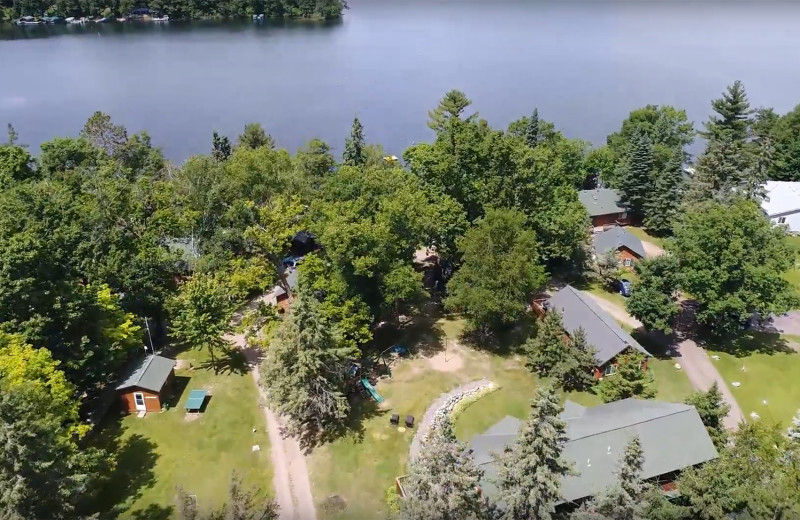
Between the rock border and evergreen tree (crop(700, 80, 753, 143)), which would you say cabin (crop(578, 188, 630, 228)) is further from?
the rock border

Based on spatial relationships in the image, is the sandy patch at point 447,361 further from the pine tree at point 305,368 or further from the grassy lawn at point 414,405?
the pine tree at point 305,368

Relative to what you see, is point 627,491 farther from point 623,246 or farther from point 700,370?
point 623,246

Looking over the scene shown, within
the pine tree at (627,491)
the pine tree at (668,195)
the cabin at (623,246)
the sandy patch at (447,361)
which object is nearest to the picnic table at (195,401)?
the sandy patch at (447,361)

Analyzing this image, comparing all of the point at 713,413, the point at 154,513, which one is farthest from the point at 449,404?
the point at 154,513

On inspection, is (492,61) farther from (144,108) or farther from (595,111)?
(144,108)

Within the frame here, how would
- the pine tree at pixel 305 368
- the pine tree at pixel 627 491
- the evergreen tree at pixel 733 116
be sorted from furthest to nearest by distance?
1. the evergreen tree at pixel 733 116
2. the pine tree at pixel 305 368
3. the pine tree at pixel 627 491

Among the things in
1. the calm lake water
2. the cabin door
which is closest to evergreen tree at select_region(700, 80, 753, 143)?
the calm lake water
